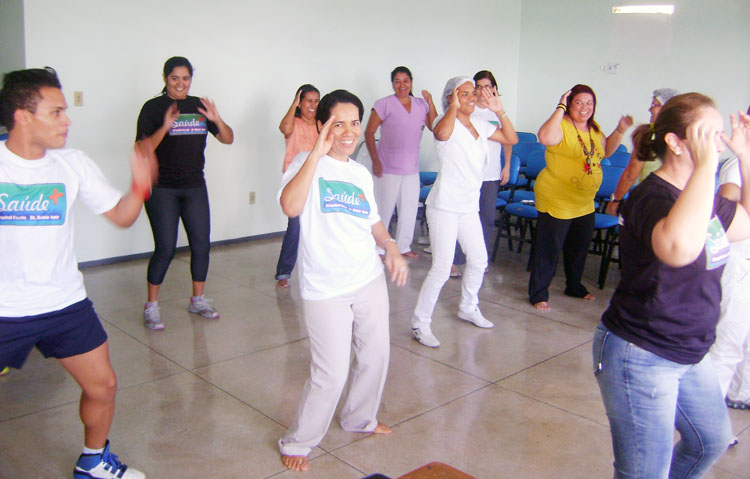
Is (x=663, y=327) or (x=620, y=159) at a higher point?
(x=620, y=159)

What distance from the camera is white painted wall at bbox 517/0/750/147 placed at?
8000mm

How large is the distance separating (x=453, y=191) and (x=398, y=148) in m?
2.27

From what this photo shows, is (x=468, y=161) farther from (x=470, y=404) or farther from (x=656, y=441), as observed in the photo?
(x=656, y=441)

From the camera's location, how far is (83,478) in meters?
2.64

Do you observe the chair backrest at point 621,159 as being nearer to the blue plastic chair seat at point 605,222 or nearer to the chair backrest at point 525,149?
the chair backrest at point 525,149

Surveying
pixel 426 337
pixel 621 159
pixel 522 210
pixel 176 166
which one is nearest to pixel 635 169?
pixel 426 337

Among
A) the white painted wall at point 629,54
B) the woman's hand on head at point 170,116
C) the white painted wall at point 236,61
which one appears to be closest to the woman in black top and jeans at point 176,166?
the woman's hand on head at point 170,116

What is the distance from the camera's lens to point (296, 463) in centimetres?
285

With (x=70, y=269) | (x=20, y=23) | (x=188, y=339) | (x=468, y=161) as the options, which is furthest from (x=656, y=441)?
(x=20, y=23)

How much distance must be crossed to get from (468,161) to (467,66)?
5505mm

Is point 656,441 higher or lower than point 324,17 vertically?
lower

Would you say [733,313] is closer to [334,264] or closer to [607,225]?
[334,264]

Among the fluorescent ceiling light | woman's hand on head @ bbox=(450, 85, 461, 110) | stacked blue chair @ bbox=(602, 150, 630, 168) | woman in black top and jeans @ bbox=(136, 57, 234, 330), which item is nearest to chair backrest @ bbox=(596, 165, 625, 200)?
stacked blue chair @ bbox=(602, 150, 630, 168)

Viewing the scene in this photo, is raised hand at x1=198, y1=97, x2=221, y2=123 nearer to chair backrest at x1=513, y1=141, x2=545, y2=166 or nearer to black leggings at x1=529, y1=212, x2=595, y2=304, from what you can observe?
black leggings at x1=529, y1=212, x2=595, y2=304
